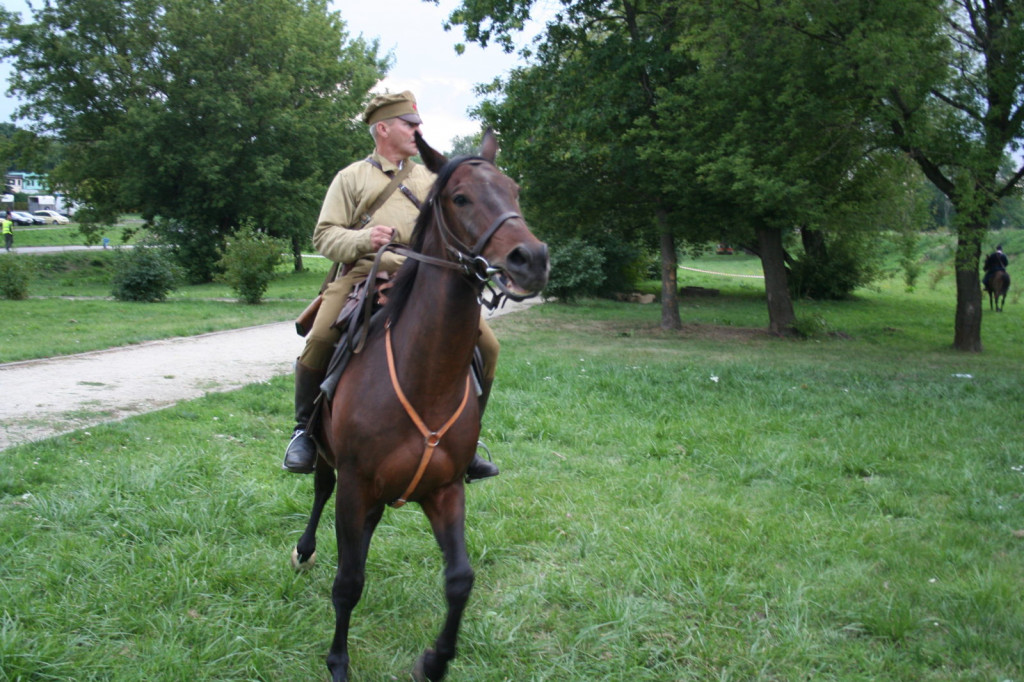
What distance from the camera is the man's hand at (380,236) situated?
3.92 m

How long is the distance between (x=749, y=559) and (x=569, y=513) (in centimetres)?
140

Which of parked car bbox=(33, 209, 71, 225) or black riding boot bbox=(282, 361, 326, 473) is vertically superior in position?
parked car bbox=(33, 209, 71, 225)

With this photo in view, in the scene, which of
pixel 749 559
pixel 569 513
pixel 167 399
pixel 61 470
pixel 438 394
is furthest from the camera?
pixel 167 399

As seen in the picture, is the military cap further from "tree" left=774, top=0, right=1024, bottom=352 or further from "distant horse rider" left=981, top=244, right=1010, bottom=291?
"distant horse rider" left=981, top=244, right=1010, bottom=291

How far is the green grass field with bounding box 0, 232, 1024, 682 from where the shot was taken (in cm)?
403

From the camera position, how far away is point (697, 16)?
55.5ft

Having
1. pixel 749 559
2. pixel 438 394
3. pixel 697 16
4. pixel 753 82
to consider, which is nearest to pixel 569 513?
Answer: pixel 749 559

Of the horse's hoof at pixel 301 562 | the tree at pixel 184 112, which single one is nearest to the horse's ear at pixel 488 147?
A: the horse's hoof at pixel 301 562

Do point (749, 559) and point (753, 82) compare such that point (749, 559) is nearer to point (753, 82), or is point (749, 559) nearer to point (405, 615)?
point (405, 615)

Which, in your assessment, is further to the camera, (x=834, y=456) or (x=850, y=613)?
(x=834, y=456)

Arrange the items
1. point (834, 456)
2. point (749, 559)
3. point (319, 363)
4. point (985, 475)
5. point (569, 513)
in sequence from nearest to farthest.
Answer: point (319, 363), point (749, 559), point (569, 513), point (985, 475), point (834, 456)

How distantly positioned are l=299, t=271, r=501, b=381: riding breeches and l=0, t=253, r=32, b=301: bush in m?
22.4

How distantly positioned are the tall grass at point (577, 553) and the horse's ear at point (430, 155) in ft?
8.30

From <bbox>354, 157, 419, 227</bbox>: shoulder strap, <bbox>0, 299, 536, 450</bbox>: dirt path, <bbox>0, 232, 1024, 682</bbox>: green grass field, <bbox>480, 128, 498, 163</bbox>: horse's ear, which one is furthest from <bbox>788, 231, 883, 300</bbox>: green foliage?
<bbox>480, 128, 498, 163</bbox>: horse's ear
